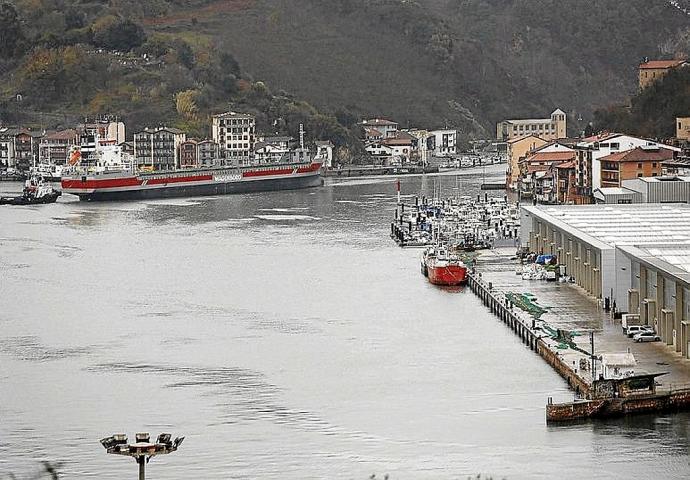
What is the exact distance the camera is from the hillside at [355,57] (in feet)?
142

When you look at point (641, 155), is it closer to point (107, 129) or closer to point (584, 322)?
point (584, 322)

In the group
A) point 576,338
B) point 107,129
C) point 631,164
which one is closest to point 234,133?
point 107,129

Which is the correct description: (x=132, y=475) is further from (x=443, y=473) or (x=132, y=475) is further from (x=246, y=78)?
(x=246, y=78)

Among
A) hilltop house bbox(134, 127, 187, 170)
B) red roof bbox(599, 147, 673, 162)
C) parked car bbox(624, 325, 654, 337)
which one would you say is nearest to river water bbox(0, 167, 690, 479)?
parked car bbox(624, 325, 654, 337)

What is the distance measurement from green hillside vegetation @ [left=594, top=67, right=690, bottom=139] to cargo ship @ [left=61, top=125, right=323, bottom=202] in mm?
6158

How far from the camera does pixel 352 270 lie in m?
17.3

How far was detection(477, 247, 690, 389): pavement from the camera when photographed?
10.7 m

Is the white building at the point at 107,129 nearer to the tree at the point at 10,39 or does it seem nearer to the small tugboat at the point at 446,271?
the tree at the point at 10,39

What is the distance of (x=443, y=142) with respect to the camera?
46.6 m

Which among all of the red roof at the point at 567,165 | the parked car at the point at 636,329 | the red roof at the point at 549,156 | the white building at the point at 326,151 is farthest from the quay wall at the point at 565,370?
the white building at the point at 326,151

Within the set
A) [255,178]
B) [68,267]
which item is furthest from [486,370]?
[255,178]

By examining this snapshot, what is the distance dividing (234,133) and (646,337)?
28163 mm

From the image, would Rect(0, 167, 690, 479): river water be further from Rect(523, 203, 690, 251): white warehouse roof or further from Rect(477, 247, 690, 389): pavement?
Rect(523, 203, 690, 251): white warehouse roof

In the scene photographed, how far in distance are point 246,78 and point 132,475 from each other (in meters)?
36.8
